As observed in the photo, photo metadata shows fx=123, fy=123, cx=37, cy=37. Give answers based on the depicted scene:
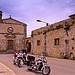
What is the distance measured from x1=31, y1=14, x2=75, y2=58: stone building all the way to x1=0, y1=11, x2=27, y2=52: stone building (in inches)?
400

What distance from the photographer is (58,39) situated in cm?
1498

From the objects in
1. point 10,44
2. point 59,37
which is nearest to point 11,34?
point 10,44

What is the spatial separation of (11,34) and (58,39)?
52.8 ft

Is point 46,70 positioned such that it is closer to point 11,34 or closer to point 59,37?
point 59,37

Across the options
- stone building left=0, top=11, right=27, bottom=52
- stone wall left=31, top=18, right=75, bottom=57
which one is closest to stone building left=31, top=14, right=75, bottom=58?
stone wall left=31, top=18, right=75, bottom=57

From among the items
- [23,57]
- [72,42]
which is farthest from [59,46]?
[23,57]

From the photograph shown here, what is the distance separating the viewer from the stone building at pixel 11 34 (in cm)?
2778

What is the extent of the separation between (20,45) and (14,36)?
2.60 metres

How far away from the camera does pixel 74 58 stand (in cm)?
1227

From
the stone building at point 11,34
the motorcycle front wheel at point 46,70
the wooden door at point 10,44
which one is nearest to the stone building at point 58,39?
the motorcycle front wheel at point 46,70

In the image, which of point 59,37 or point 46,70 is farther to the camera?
point 59,37

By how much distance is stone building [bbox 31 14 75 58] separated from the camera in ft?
42.1

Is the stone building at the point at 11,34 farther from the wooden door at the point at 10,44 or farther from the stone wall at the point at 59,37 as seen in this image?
the stone wall at the point at 59,37

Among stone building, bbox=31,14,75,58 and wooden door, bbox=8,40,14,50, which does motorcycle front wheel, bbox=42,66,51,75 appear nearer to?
stone building, bbox=31,14,75,58
